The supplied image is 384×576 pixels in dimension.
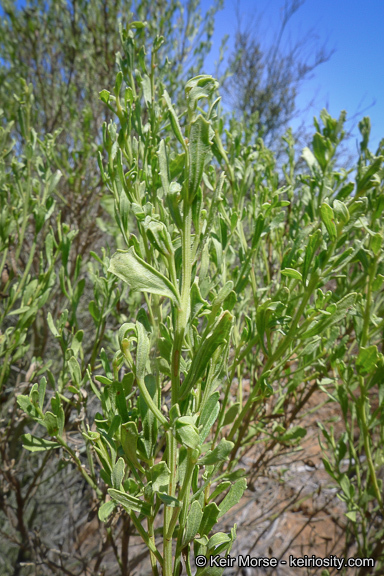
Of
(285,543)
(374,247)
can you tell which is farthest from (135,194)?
(285,543)

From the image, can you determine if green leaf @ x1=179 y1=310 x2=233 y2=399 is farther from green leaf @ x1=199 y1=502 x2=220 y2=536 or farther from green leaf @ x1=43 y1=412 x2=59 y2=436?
green leaf @ x1=43 y1=412 x2=59 y2=436

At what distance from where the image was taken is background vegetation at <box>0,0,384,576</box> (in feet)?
2.36

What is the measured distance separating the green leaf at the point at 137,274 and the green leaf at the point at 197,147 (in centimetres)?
15

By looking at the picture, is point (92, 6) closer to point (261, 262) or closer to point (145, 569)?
point (261, 262)

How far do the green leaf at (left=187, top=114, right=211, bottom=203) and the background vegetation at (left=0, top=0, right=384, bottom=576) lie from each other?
5cm

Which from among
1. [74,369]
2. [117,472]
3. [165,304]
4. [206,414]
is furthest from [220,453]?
[165,304]

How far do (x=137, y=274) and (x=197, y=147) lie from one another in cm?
20

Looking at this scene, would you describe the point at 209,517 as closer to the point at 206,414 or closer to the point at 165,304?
the point at 206,414

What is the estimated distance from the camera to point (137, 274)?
18.9 inches

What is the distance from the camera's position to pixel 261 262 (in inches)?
65.1

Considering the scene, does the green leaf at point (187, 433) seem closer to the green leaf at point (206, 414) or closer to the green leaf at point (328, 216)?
the green leaf at point (206, 414)

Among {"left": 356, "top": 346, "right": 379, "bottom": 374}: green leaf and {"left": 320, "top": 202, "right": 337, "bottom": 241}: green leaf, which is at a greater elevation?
{"left": 320, "top": 202, "right": 337, "bottom": 241}: green leaf

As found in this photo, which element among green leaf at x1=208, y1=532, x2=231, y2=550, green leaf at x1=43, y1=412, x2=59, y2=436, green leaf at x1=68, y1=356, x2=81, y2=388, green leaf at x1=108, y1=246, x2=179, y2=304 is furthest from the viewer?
green leaf at x1=68, y1=356, x2=81, y2=388

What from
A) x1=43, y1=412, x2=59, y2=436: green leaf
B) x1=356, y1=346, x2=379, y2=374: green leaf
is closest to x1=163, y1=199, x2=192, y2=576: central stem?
x1=43, y1=412, x2=59, y2=436: green leaf
